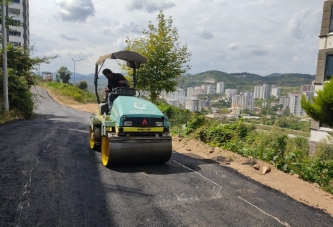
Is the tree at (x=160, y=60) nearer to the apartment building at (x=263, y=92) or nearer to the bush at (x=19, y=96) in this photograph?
the bush at (x=19, y=96)

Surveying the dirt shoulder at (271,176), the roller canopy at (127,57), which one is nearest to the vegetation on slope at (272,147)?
the dirt shoulder at (271,176)

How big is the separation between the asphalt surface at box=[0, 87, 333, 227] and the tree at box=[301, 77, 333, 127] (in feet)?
11.5

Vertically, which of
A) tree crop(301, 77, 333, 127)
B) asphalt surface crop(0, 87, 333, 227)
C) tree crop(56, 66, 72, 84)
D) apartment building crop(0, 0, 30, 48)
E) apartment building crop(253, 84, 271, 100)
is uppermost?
apartment building crop(0, 0, 30, 48)

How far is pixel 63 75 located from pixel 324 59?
48981 mm

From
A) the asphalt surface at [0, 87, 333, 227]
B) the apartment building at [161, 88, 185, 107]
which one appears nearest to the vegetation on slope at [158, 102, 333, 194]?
the asphalt surface at [0, 87, 333, 227]

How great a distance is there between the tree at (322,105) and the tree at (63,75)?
5159 cm

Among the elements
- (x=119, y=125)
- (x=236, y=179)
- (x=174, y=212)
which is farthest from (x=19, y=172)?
(x=236, y=179)

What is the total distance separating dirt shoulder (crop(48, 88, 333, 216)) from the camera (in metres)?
4.68

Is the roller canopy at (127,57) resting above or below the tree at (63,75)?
below

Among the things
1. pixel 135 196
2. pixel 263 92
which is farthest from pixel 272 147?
pixel 263 92

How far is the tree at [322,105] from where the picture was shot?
7.05 meters

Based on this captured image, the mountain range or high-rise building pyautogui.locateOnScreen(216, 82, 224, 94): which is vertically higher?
the mountain range

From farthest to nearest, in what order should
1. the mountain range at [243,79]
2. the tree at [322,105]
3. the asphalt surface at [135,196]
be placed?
the mountain range at [243,79] < the tree at [322,105] < the asphalt surface at [135,196]

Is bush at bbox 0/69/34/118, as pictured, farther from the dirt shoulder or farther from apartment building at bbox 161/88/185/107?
the dirt shoulder
